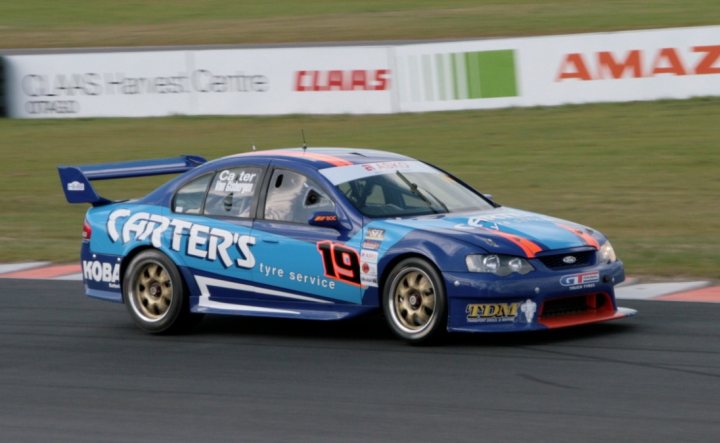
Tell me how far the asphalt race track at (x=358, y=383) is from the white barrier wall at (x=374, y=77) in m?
11.9

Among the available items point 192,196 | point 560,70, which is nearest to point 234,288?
Result: point 192,196

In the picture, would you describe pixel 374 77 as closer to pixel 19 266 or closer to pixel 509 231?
pixel 19 266

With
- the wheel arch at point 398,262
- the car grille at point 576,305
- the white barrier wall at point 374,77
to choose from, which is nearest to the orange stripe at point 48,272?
the wheel arch at point 398,262

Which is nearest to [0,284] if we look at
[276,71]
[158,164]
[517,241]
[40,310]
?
[40,310]

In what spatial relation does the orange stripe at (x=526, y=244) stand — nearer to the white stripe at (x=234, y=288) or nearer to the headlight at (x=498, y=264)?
the headlight at (x=498, y=264)

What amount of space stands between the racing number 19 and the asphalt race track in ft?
1.53

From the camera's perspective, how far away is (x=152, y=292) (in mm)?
9867

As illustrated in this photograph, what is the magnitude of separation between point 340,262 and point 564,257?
58.2 inches

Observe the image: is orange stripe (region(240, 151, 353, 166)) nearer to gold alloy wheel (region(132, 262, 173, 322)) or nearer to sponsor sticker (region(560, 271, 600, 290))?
gold alloy wheel (region(132, 262, 173, 322))

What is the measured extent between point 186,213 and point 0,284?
360cm

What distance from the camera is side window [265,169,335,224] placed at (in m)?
9.25

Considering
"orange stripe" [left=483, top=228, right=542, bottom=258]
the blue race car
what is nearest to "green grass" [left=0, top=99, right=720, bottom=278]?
the blue race car

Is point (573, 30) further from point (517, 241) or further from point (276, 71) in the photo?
point (517, 241)

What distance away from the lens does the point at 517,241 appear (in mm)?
Result: 8594
